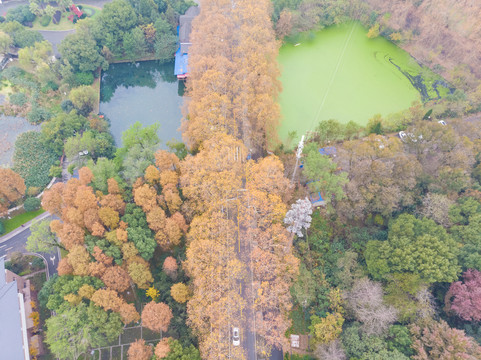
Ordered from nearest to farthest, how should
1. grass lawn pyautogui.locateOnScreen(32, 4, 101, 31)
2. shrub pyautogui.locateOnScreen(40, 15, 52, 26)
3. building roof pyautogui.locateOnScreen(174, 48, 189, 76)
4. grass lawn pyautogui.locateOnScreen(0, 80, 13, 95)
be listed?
1. grass lawn pyautogui.locateOnScreen(0, 80, 13, 95)
2. building roof pyautogui.locateOnScreen(174, 48, 189, 76)
3. shrub pyautogui.locateOnScreen(40, 15, 52, 26)
4. grass lawn pyautogui.locateOnScreen(32, 4, 101, 31)

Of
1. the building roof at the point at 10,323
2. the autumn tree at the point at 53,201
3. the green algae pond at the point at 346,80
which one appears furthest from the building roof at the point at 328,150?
the building roof at the point at 10,323

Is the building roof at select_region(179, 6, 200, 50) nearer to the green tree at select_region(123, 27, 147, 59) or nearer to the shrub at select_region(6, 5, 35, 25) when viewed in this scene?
the green tree at select_region(123, 27, 147, 59)

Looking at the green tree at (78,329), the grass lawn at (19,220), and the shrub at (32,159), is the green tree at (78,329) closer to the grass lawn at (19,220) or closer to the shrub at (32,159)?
the grass lawn at (19,220)

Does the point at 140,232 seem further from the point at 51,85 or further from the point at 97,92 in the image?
the point at 51,85

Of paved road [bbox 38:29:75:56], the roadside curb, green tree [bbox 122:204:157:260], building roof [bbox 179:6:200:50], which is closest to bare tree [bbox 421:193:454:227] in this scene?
green tree [bbox 122:204:157:260]

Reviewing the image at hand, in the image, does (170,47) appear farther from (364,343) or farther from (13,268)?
(364,343)

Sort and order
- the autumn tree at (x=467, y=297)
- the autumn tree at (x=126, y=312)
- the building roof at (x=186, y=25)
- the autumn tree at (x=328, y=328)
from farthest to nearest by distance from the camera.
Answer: the building roof at (x=186, y=25) < the autumn tree at (x=126, y=312) < the autumn tree at (x=328, y=328) < the autumn tree at (x=467, y=297)

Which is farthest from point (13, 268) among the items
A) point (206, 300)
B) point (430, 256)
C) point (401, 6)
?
point (401, 6)
